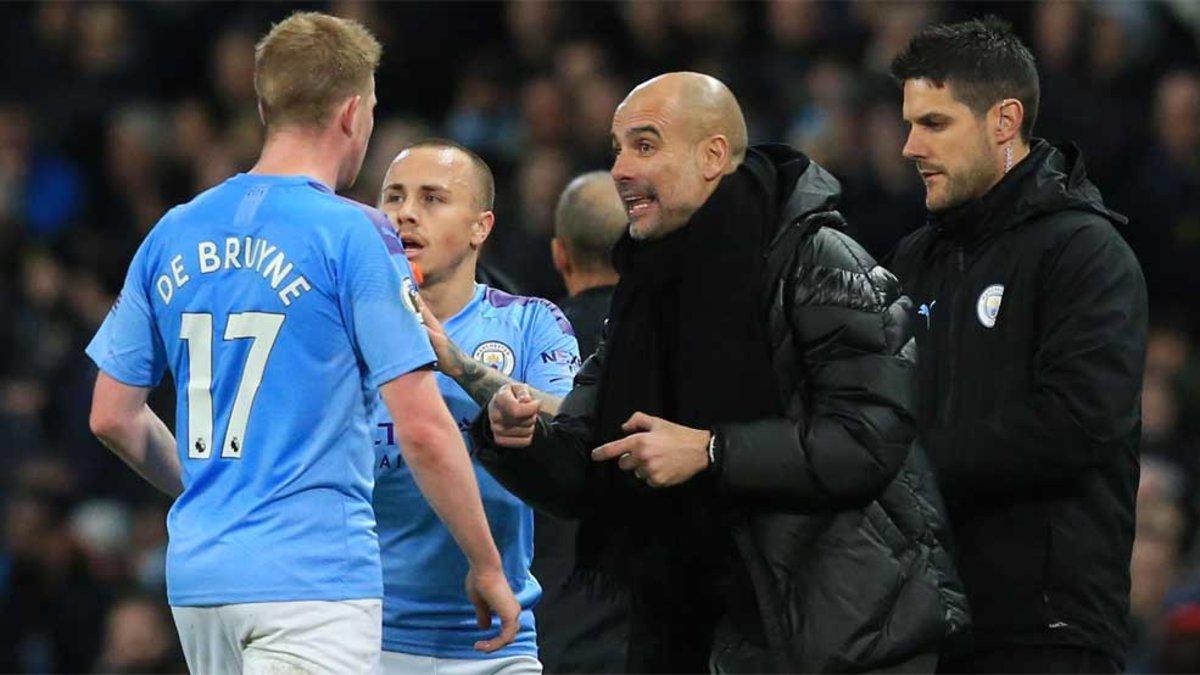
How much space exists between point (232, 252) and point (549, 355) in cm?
117

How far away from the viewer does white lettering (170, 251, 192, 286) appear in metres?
3.98

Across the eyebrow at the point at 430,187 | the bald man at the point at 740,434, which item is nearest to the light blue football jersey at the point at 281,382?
the bald man at the point at 740,434

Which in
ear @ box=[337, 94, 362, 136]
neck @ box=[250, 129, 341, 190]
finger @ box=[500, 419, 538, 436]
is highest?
ear @ box=[337, 94, 362, 136]

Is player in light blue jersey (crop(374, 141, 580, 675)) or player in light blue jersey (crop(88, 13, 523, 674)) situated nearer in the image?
player in light blue jersey (crop(88, 13, 523, 674))

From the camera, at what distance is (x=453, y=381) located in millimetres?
4781

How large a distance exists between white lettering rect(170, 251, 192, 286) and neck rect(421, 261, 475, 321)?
103 centimetres

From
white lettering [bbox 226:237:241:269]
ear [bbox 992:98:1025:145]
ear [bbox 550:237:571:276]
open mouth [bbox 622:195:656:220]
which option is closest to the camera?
white lettering [bbox 226:237:241:269]

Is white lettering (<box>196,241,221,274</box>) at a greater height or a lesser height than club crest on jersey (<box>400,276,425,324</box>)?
greater

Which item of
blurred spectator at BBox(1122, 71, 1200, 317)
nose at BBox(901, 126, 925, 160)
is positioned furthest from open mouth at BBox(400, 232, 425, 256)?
blurred spectator at BBox(1122, 71, 1200, 317)

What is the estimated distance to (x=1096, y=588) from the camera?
14.5 ft

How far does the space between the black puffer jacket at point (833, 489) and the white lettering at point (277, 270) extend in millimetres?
915

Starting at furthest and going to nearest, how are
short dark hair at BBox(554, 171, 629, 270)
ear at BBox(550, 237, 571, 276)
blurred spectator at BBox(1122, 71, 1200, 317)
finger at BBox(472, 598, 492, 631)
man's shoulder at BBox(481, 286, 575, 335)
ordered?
blurred spectator at BBox(1122, 71, 1200, 317)
ear at BBox(550, 237, 571, 276)
short dark hair at BBox(554, 171, 629, 270)
man's shoulder at BBox(481, 286, 575, 335)
finger at BBox(472, 598, 492, 631)

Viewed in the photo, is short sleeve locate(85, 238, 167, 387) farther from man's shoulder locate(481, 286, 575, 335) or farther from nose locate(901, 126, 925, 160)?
nose locate(901, 126, 925, 160)

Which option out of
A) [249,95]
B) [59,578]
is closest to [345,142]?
[59,578]
